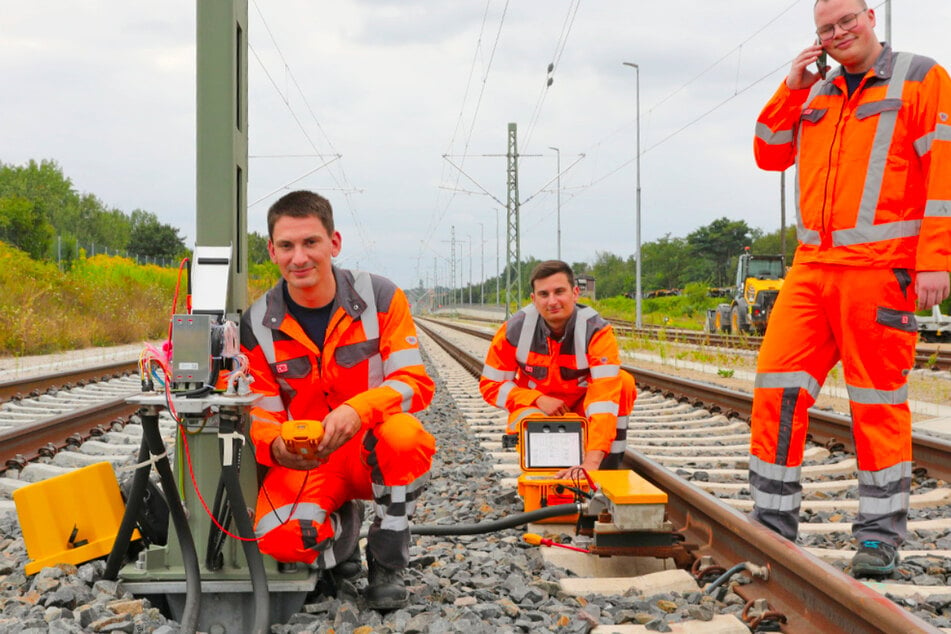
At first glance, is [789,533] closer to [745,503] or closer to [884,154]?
[745,503]

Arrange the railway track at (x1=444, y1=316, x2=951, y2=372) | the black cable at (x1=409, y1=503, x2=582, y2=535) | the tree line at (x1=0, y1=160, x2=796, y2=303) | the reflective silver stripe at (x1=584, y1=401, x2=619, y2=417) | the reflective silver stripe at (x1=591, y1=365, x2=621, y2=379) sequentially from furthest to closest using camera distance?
the tree line at (x1=0, y1=160, x2=796, y2=303) < the railway track at (x1=444, y1=316, x2=951, y2=372) < the reflective silver stripe at (x1=591, y1=365, x2=621, y2=379) < the reflective silver stripe at (x1=584, y1=401, x2=619, y2=417) < the black cable at (x1=409, y1=503, x2=582, y2=535)

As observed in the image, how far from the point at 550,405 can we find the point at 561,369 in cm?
23

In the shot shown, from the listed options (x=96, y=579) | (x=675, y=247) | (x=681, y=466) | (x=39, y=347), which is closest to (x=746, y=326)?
(x=39, y=347)

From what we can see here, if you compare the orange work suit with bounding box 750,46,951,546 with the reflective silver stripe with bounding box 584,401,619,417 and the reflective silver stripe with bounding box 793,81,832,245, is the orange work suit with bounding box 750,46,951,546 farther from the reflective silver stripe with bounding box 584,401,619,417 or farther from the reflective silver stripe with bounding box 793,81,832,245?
the reflective silver stripe with bounding box 584,401,619,417

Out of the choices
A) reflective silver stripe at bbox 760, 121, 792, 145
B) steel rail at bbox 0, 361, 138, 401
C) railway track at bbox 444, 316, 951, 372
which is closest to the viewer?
reflective silver stripe at bbox 760, 121, 792, 145

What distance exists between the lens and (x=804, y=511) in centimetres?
405

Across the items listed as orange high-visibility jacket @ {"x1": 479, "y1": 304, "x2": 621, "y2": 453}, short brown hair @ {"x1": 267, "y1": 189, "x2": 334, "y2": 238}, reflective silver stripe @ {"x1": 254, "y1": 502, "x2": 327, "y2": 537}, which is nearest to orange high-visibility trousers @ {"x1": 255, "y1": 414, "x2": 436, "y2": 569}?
reflective silver stripe @ {"x1": 254, "y1": 502, "x2": 327, "y2": 537}

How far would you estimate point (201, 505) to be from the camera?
2.70m

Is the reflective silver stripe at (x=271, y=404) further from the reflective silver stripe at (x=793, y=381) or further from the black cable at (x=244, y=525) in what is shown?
the reflective silver stripe at (x=793, y=381)

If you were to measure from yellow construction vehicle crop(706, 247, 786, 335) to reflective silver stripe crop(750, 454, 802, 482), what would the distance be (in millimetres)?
16767

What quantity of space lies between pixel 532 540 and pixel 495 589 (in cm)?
66

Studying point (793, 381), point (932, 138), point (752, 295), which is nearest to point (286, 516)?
point (793, 381)

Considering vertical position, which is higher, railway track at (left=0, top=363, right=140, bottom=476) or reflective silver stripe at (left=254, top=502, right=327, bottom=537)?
Result: reflective silver stripe at (left=254, top=502, right=327, bottom=537)

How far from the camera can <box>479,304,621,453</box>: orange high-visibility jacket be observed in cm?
429
